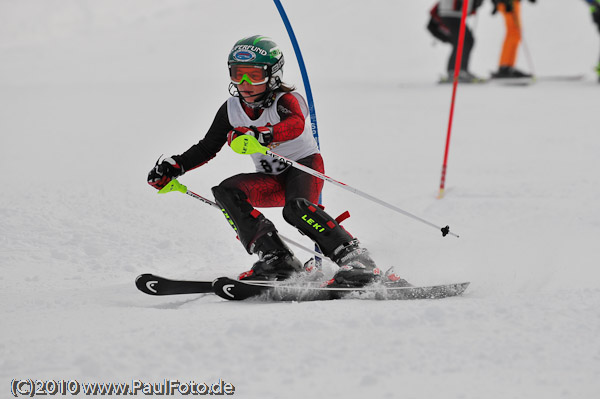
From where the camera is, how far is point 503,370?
239cm

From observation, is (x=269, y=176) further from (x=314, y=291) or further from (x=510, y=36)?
(x=510, y=36)

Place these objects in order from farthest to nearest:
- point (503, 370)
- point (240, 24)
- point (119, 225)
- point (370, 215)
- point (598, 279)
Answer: point (240, 24)
point (370, 215)
point (119, 225)
point (598, 279)
point (503, 370)

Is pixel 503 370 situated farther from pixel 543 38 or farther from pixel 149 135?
pixel 543 38

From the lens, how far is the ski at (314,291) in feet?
10.9

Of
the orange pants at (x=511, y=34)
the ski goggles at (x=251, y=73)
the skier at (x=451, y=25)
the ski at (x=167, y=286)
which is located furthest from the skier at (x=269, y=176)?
the orange pants at (x=511, y=34)

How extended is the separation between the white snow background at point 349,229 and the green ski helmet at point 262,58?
123 centimetres

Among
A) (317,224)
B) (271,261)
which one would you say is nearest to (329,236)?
(317,224)

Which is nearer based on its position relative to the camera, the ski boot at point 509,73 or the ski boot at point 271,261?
the ski boot at point 271,261

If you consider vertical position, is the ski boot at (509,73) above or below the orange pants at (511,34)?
below

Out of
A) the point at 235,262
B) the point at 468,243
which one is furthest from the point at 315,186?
the point at 468,243

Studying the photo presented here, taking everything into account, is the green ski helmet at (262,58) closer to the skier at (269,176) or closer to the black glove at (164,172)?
the skier at (269,176)

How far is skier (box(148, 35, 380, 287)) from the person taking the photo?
3.47 m

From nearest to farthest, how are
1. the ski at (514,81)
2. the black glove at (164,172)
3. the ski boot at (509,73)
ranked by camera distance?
the black glove at (164,172) → the ski at (514,81) → the ski boot at (509,73)

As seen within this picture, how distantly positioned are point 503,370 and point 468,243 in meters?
2.44
